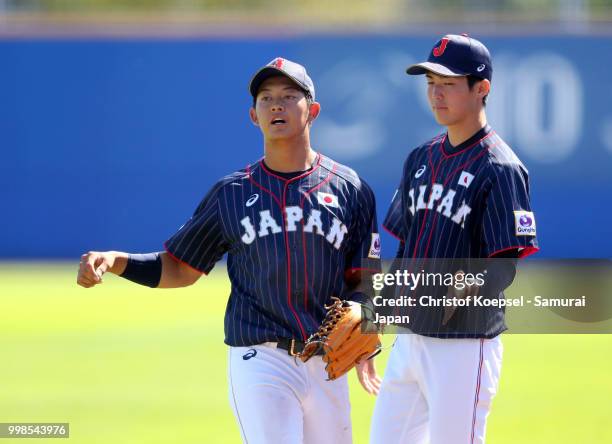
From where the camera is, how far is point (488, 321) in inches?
172

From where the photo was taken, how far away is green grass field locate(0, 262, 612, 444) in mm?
6934

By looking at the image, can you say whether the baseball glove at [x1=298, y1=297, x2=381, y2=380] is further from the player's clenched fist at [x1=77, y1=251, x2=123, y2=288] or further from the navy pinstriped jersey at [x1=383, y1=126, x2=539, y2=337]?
the player's clenched fist at [x1=77, y1=251, x2=123, y2=288]

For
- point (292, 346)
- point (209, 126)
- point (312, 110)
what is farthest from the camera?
point (209, 126)

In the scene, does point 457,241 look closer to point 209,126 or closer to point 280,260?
point 280,260

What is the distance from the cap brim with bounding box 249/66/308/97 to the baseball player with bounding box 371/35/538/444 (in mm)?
562

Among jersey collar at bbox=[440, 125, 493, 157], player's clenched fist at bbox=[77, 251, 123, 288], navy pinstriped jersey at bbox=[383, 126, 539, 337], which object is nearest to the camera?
player's clenched fist at bbox=[77, 251, 123, 288]

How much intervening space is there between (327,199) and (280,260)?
1.10ft

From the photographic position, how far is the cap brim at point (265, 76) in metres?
4.37

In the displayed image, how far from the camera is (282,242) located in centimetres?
432

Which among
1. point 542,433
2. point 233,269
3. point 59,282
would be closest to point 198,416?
point 542,433

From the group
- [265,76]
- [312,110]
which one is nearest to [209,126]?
[312,110]

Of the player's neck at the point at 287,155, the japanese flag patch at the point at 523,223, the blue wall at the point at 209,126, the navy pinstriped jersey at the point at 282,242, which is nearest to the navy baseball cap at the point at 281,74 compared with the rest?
the player's neck at the point at 287,155

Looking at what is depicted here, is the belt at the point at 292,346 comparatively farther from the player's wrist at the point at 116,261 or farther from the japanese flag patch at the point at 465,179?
the japanese flag patch at the point at 465,179

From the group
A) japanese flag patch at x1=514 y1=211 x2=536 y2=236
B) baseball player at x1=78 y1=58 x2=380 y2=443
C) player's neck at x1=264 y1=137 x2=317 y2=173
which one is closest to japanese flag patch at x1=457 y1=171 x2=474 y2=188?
japanese flag patch at x1=514 y1=211 x2=536 y2=236
